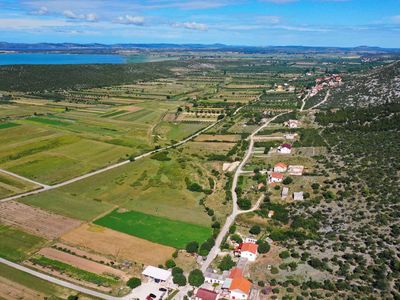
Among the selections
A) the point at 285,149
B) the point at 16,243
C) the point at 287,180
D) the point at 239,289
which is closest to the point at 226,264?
the point at 239,289

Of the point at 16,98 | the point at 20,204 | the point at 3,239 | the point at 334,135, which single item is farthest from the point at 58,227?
the point at 16,98

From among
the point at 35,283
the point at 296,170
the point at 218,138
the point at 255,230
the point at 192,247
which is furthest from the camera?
the point at 218,138

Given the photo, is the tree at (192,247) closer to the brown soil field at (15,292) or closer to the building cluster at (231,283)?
the building cluster at (231,283)

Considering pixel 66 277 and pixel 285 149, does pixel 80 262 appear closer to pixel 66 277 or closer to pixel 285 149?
pixel 66 277

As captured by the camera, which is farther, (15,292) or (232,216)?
(232,216)

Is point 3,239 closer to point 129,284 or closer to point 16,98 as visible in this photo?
point 129,284

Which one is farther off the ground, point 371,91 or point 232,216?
point 371,91
